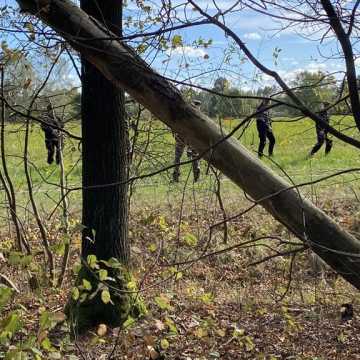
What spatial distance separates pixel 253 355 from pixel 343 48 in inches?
118

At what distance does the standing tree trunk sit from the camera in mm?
4809

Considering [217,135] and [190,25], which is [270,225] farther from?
[190,25]

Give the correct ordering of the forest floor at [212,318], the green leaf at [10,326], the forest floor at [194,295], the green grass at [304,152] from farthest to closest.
Answer: the forest floor at [212,318], the forest floor at [194,295], the green grass at [304,152], the green leaf at [10,326]

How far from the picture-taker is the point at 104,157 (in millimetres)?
4914

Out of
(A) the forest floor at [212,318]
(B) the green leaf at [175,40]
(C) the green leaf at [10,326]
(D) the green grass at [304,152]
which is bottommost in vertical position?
(A) the forest floor at [212,318]

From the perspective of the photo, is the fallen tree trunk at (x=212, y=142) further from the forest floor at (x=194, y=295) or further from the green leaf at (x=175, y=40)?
the green leaf at (x=175, y=40)

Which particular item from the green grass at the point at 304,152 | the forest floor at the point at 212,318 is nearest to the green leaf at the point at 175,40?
the green grass at the point at 304,152

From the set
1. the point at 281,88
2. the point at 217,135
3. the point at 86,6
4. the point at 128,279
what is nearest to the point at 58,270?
the point at 128,279

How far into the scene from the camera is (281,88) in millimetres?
2857

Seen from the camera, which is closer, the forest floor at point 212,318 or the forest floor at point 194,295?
the forest floor at point 194,295

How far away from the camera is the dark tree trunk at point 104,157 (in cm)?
482

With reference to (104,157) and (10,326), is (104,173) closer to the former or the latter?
(104,157)

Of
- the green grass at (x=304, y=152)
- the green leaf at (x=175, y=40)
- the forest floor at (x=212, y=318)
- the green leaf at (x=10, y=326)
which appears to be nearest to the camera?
the green leaf at (x=10, y=326)

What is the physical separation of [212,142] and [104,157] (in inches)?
61.1
